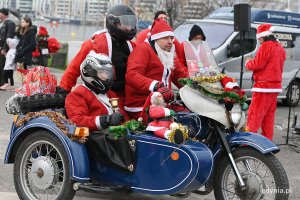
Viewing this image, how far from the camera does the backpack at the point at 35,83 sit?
651cm

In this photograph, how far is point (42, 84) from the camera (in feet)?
21.5

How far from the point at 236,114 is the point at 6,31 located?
10834mm

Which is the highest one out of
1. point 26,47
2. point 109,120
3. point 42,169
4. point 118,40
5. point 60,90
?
point 118,40

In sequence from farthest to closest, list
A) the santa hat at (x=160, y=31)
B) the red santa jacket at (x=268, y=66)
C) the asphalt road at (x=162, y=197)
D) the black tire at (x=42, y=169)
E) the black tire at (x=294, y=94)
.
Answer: the black tire at (x=294, y=94) → the red santa jacket at (x=268, y=66) → the asphalt road at (x=162, y=197) → the santa hat at (x=160, y=31) → the black tire at (x=42, y=169)

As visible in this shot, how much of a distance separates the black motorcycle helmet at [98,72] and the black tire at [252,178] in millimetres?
1167

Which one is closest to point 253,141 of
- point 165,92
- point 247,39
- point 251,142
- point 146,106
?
point 251,142

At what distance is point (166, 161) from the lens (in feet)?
18.9

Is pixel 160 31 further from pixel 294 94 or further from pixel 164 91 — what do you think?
pixel 294 94

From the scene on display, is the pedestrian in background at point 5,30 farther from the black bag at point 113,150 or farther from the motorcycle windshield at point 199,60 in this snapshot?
the black bag at point 113,150

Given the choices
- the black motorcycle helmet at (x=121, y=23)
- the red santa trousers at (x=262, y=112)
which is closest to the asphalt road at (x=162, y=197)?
the red santa trousers at (x=262, y=112)

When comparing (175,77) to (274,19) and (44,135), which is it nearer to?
(44,135)

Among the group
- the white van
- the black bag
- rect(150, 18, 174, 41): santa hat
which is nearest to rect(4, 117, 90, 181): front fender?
the black bag

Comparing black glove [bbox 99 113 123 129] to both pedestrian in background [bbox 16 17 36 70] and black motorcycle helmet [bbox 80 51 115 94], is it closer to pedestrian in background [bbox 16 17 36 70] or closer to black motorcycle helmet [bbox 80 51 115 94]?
black motorcycle helmet [bbox 80 51 115 94]

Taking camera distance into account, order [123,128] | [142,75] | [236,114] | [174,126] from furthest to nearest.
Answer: [142,75] < [236,114] < [123,128] < [174,126]
